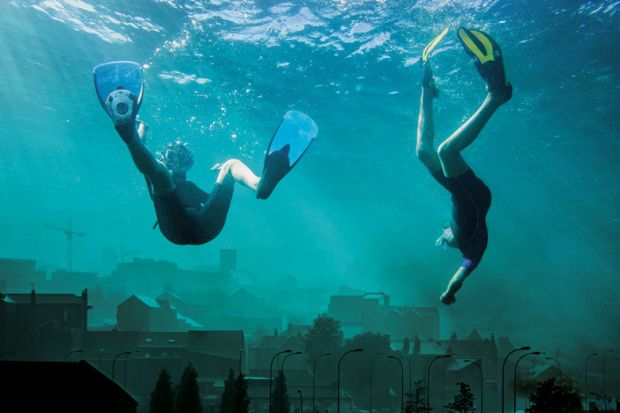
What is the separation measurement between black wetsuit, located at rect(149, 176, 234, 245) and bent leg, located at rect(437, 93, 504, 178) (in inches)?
124

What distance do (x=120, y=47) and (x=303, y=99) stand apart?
9.28 meters

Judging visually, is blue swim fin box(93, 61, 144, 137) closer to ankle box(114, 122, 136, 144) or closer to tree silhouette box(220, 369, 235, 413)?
ankle box(114, 122, 136, 144)

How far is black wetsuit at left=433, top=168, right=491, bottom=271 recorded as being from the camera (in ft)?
23.3

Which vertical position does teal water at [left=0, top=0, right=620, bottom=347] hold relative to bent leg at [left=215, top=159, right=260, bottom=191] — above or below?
above

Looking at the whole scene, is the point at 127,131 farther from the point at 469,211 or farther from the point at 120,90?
the point at 469,211

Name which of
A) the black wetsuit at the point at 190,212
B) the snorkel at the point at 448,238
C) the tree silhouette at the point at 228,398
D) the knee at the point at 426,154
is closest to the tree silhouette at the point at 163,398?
the tree silhouette at the point at 228,398

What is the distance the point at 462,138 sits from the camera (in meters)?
6.65

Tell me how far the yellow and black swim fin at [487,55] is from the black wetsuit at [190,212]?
384cm

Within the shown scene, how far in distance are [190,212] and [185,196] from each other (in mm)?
428

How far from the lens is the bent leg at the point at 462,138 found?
6465 millimetres

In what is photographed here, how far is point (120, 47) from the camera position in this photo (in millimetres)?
21562

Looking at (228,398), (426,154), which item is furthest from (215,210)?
(228,398)

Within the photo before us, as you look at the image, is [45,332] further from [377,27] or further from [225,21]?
[377,27]

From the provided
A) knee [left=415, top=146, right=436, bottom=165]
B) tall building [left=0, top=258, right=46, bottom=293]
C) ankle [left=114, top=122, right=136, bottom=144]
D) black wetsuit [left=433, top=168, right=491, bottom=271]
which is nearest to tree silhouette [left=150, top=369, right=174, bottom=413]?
black wetsuit [left=433, top=168, right=491, bottom=271]
